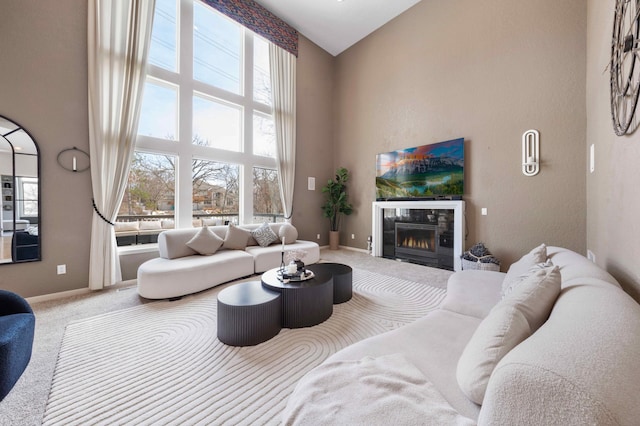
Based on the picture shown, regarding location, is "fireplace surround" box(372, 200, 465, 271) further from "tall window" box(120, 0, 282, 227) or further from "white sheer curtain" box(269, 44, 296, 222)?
"tall window" box(120, 0, 282, 227)

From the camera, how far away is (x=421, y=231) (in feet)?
15.6

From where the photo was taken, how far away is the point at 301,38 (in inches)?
224

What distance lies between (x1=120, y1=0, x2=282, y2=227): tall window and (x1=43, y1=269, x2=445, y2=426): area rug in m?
2.07

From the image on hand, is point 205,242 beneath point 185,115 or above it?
beneath

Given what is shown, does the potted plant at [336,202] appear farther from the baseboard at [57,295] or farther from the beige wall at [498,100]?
the baseboard at [57,295]

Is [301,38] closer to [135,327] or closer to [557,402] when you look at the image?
[135,327]

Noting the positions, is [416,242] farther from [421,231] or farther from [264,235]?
[264,235]

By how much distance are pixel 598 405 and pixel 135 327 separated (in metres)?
3.05

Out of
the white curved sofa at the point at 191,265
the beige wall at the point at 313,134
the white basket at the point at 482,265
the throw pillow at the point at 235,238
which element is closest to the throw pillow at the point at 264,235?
the white curved sofa at the point at 191,265

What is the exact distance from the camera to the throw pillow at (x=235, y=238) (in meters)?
4.02

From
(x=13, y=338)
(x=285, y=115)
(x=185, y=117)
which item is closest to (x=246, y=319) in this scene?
(x=13, y=338)

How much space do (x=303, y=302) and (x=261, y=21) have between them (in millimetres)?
5527

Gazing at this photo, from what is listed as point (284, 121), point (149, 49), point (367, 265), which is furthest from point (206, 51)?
point (367, 265)

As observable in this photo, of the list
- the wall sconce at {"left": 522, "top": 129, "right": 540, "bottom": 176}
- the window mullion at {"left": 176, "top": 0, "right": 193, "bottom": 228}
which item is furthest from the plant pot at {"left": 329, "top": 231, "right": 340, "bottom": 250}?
the wall sconce at {"left": 522, "top": 129, "right": 540, "bottom": 176}
